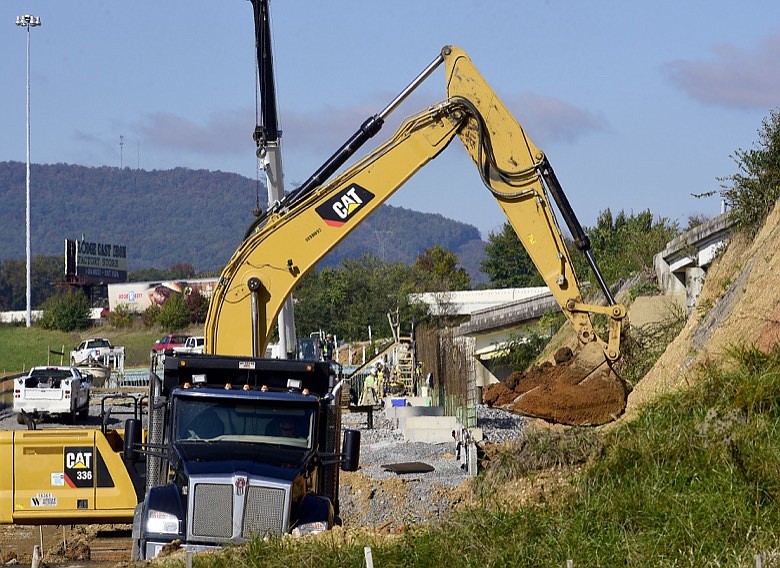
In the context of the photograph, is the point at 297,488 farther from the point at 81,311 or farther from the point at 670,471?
the point at 81,311

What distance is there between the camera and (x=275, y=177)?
2364cm

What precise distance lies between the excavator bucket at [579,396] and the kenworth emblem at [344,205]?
399cm

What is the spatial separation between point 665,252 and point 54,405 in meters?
18.1

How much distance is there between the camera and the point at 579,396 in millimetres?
19609

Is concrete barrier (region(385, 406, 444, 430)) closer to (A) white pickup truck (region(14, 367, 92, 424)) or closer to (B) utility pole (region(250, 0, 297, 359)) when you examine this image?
(B) utility pole (region(250, 0, 297, 359))

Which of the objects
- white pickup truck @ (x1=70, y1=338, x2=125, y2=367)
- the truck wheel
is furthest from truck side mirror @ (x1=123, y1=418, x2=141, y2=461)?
white pickup truck @ (x1=70, y1=338, x2=125, y2=367)

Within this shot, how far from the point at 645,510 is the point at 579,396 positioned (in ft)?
27.8

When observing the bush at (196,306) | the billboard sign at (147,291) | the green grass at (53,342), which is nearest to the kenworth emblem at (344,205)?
the green grass at (53,342)

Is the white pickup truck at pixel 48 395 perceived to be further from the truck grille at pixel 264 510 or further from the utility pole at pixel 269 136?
the truck grille at pixel 264 510

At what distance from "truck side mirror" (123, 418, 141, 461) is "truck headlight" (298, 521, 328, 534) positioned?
7.15 feet

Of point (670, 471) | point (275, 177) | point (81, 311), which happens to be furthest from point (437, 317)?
point (670, 471)

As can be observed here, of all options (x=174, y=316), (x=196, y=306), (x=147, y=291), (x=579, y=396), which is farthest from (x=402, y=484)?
(x=147, y=291)

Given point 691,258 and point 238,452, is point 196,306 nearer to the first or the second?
point 691,258

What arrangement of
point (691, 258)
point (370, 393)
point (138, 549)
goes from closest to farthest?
point (138, 549), point (691, 258), point (370, 393)
